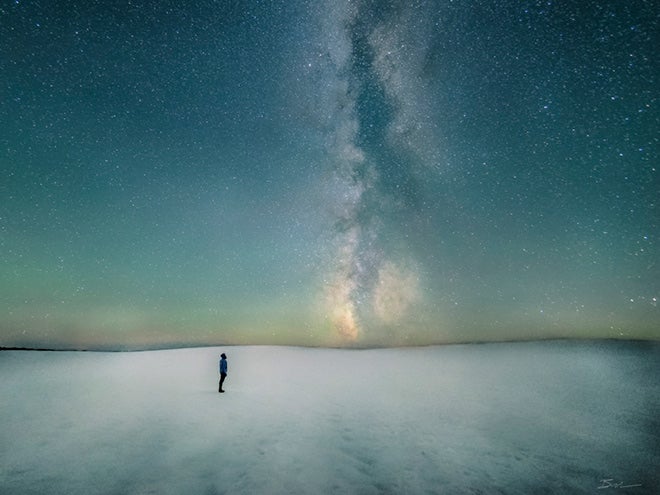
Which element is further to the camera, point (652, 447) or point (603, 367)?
point (603, 367)

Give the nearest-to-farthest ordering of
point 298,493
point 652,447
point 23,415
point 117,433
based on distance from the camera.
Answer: point 298,493
point 117,433
point 652,447
point 23,415

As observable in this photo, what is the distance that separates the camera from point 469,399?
54.8 feet

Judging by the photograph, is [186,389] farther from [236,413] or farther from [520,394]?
[520,394]

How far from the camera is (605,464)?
8094 mm

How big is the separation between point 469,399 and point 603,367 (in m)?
25.6

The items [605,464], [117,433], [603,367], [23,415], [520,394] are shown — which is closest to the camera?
[605,464]

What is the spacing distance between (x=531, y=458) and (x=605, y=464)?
6.06 ft

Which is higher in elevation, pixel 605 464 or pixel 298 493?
pixel 298 493

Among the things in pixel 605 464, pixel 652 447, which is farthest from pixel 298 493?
pixel 652 447

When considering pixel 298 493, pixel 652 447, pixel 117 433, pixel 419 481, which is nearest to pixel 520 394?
pixel 652 447

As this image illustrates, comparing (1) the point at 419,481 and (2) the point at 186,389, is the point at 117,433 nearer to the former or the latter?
(1) the point at 419,481

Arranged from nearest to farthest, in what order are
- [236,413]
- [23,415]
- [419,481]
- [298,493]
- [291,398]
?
[298,493]
[419,481]
[23,415]
[236,413]
[291,398]

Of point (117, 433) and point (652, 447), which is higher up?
point (117, 433)

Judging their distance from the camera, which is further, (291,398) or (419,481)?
(291,398)
